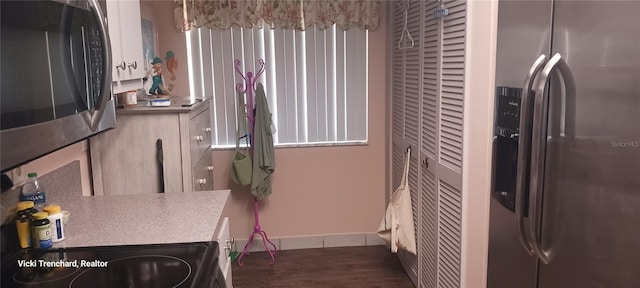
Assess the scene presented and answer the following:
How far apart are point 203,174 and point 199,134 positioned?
0.79ft

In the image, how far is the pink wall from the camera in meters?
3.64

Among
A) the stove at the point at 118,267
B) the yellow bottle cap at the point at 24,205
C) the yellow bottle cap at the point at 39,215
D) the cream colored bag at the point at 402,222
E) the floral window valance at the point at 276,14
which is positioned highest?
the floral window valance at the point at 276,14

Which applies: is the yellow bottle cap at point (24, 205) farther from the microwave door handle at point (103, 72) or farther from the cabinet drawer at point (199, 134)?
the cabinet drawer at point (199, 134)

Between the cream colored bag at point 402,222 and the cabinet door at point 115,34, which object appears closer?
the cabinet door at point 115,34

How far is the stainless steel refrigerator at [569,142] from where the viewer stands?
1.14 m

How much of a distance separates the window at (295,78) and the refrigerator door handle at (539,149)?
2257 mm

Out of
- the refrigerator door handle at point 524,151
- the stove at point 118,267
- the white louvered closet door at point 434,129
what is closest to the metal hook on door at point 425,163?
the white louvered closet door at point 434,129

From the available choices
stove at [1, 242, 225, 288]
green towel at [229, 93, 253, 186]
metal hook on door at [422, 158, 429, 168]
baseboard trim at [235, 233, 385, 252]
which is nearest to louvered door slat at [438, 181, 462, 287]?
metal hook on door at [422, 158, 429, 168]

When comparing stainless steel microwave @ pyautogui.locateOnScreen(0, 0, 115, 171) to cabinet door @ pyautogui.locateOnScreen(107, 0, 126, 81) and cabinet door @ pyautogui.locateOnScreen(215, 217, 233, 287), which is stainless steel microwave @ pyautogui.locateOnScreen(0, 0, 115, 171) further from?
cabinet door @ pyautogui.locateOnScreen(215, 217, 233, 287)

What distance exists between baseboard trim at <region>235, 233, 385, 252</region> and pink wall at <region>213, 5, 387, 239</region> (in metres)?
0.04

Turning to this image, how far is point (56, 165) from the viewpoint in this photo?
185 centimetres

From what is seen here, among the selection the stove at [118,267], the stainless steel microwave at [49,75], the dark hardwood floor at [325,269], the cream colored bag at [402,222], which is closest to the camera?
the stainless steel microwave at [49,75]

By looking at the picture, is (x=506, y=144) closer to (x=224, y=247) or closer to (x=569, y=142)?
(x=569, y=142)

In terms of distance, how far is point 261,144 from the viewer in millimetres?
3381
